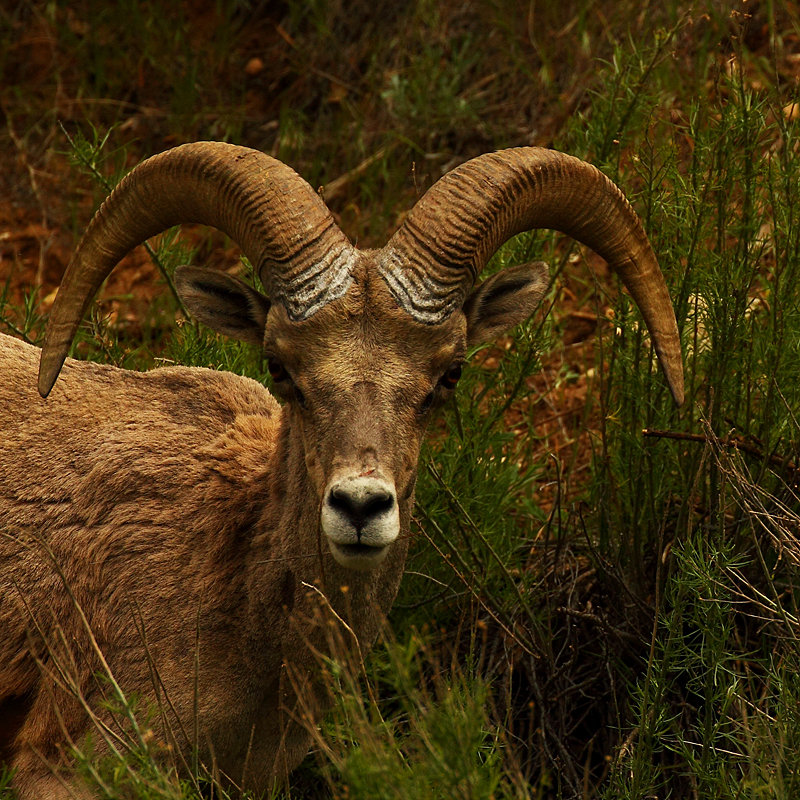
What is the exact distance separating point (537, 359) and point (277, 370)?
236 centimetres

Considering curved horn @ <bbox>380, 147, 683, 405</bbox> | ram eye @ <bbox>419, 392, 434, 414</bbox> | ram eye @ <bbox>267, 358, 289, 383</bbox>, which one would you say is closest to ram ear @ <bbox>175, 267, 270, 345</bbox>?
ram eye @ <bbox>267, 358, 289, 383</bbox>

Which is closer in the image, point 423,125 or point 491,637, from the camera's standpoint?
point 491,637

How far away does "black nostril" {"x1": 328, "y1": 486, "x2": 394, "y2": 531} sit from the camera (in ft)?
13.6

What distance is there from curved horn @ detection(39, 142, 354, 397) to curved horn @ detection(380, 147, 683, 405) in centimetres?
30

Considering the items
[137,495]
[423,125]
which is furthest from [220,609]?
[423,125]

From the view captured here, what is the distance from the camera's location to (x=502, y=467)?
6.93 metres

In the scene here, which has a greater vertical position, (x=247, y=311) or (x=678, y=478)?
(x=247, y=311)

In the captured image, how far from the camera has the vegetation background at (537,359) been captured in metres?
4.72

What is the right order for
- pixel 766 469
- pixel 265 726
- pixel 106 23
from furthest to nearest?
pixel 106 23 → pixel 766 469 → pixel 265 726

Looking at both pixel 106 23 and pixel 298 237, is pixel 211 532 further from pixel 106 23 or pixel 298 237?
pixel 106 23

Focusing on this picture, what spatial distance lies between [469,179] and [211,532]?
6.59 feet

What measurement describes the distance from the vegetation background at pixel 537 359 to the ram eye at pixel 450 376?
95cm

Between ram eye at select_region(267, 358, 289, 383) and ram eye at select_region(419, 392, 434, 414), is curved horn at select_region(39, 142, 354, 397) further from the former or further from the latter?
ram eye at select_region(419, 392, 434, 414)

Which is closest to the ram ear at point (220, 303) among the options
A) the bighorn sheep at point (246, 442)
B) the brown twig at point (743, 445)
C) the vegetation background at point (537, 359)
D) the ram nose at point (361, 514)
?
the bighorn sheep at point (246, 442)
